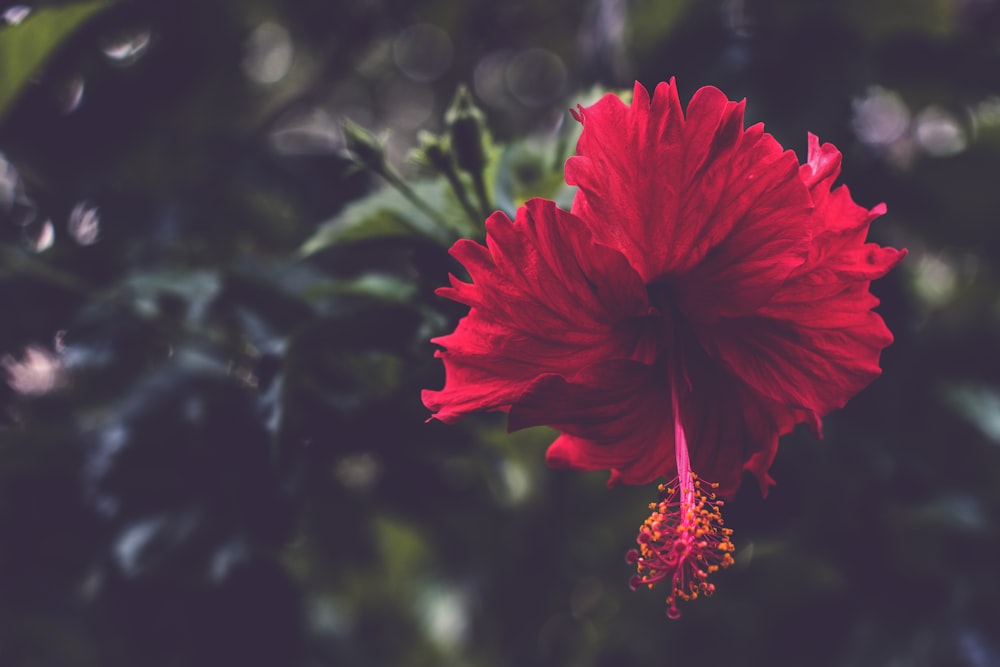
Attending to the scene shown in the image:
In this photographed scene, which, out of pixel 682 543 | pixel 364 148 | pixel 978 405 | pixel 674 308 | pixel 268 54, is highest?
pixel 364 148

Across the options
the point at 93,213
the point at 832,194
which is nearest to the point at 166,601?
the point at 93,213

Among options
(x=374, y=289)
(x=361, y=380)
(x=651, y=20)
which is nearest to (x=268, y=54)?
(x=651, y=20)

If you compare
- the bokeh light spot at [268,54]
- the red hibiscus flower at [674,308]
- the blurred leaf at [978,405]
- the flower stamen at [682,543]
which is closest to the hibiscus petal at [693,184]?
the red hibiscus flower at [674,308]

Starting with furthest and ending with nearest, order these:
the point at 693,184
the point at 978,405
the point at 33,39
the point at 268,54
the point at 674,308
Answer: the point at 268,54 → the point at 978,405 → the point at 33,39 → the point at 674,308 → the point at 693,184

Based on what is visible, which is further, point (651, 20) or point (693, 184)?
point (651, 20)

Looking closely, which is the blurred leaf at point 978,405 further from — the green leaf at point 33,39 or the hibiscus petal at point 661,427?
the green leaf at point 33,39

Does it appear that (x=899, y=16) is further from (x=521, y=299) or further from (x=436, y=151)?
(x=521, y=299)
